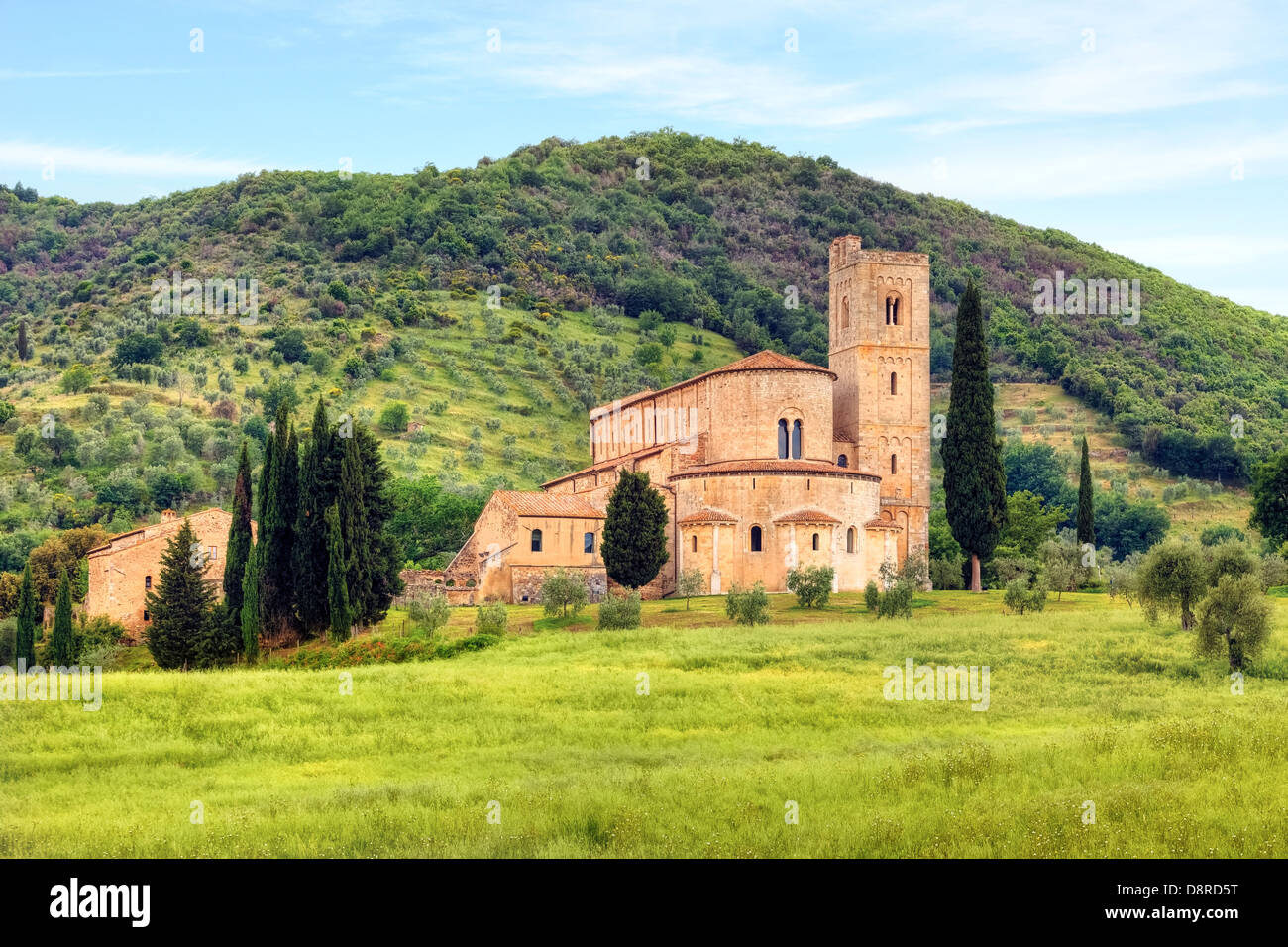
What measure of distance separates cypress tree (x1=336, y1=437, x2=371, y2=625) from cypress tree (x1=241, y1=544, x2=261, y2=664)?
9.60ft

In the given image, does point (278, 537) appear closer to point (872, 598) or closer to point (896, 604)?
point (872, 598)

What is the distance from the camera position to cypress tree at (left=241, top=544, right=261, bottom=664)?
136 feet

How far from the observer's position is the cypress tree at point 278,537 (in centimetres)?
4269

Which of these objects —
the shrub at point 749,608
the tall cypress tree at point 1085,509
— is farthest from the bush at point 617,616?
the tall cypress tree at point 1085,509

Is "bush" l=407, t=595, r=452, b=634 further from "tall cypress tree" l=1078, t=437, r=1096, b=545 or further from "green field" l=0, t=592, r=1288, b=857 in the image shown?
"tall cypress tree" l=1078, t=437, r=1096, b=545

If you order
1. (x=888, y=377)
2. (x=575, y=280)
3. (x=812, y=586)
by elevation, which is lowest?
(x=812, y=586)

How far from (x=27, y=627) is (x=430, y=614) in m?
17.5

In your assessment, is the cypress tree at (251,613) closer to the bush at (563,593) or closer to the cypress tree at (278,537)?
the cypress tree at (278,537)

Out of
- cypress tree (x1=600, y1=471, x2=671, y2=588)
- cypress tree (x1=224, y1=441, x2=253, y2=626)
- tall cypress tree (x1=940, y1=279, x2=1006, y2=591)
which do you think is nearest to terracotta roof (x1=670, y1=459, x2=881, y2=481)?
tall cypress tree (x1=940, y1=279, x2=1006, y2=591)

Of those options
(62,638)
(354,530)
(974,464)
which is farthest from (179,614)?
(974,464)

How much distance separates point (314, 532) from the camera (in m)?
42.8

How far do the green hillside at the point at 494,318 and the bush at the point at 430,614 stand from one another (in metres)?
34.7
